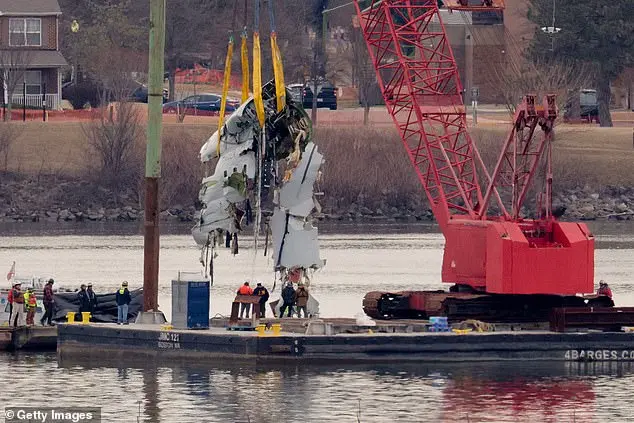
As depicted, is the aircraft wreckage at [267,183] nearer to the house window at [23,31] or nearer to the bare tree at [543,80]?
the bare tree at [543,80]

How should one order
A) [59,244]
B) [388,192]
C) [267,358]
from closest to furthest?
[267,358] → [59,244] → [388,192]

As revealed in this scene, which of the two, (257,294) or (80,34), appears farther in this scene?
(80,34)

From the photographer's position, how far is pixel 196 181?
4958 inches

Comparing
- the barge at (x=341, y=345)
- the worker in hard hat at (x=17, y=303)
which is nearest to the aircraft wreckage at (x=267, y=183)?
the barge at (x=341, y=345)

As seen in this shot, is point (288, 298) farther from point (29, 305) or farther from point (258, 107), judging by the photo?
point (29, 305)

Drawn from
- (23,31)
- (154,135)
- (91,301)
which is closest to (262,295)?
(91,301)

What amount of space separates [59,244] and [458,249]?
46.5 meters

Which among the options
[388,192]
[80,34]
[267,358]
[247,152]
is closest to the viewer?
[267,358]

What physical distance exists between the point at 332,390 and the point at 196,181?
76273 mm

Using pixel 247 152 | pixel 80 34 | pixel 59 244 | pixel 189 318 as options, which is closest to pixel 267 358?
pixel 189 318

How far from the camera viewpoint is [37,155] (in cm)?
12900

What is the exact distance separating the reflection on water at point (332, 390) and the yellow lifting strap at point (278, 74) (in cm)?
811

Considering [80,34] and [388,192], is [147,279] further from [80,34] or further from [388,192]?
[80,34]

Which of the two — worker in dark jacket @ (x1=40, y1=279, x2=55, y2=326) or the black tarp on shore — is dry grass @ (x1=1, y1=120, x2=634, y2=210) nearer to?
the black tarp on shore
